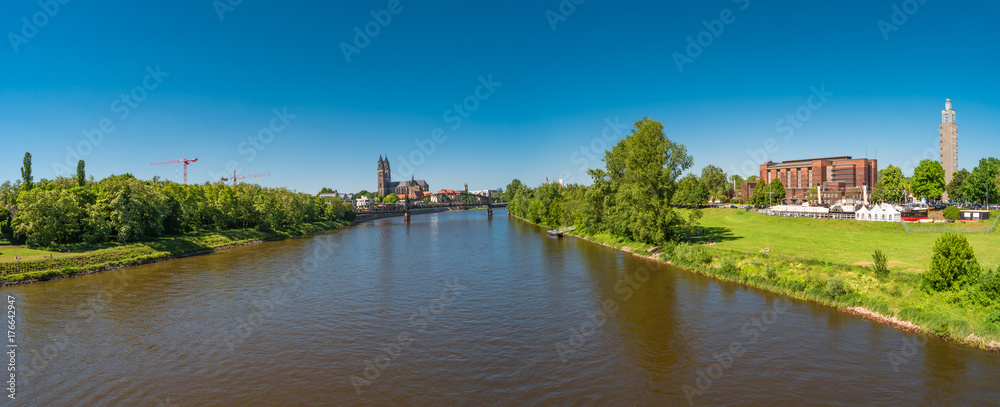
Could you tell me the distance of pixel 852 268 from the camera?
3022 centimetres

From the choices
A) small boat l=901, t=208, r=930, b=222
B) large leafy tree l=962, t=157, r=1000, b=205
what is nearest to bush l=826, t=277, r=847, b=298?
small boat l=901, t=208, r=930, b=222

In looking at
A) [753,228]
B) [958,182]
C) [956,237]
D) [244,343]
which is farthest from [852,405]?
[958,182]

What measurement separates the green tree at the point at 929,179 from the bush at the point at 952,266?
78342 millimetres

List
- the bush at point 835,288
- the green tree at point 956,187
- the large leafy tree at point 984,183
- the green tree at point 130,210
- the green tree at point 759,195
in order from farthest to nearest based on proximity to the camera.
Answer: the green tree at point 759,195, the green tree at point 956,187, the large leafy tree at point 984,183, the green tree at point 130,210, the bush at point 835,288

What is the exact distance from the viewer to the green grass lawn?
32.8 metres

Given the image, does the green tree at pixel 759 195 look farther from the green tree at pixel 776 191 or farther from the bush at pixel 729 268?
the bush at pixel 729 268

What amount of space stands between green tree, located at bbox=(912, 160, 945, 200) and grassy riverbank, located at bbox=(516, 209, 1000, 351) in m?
41.1

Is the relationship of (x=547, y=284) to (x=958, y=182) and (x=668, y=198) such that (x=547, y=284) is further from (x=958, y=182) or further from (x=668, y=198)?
(x=958, y=182)

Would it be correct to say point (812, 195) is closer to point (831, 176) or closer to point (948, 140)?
point (831, 176)

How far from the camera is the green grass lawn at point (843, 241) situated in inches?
1291

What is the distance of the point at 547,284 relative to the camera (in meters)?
38.8

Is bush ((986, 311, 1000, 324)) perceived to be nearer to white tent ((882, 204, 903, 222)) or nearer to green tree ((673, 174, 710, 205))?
white tent ((882, 204, 903, 222))

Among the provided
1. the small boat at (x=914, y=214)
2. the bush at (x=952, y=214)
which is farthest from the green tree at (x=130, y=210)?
the bush at (x=952, y=214)

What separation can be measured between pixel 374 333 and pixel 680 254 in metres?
32.9
